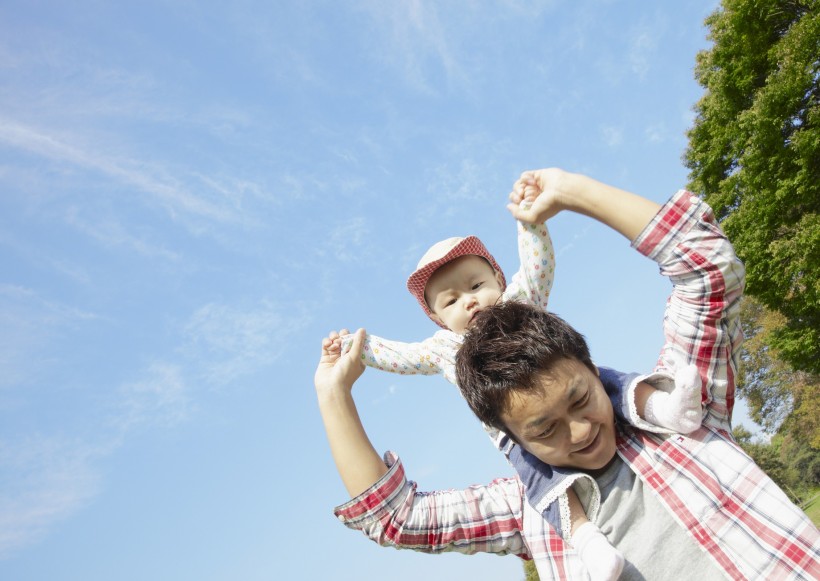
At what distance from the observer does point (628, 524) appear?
2.08 metres

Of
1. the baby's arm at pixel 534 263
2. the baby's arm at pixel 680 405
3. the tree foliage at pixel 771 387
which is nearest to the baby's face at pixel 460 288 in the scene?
the baby's arm at pixel 534 263

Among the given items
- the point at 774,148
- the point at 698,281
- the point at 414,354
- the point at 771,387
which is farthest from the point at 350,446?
the point at 771,387

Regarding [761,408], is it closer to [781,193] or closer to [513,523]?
[781,193]

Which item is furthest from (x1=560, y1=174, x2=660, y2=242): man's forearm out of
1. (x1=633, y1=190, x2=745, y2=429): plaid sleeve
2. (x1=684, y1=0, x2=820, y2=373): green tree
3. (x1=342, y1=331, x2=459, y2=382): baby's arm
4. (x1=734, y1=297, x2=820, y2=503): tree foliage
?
(x1=734, y1=297, x2=820, y2=503): tree foliage

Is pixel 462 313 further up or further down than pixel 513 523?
further up

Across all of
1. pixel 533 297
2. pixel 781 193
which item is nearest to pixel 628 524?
pixel 533 297

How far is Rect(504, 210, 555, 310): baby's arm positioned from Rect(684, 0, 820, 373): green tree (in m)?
11.5

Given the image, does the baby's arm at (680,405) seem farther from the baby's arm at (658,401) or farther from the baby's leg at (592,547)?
the baby's leg at (592,547)

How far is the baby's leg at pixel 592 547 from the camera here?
194cm

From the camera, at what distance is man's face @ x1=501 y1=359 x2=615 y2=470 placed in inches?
78.2

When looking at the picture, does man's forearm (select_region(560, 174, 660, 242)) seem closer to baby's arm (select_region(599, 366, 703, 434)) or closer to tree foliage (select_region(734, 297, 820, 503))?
baby's arm (select_region(599, 366, 703, 434))

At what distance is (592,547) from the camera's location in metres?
2.00

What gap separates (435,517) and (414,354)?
1035 mm

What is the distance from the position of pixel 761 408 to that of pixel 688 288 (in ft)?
95.7
